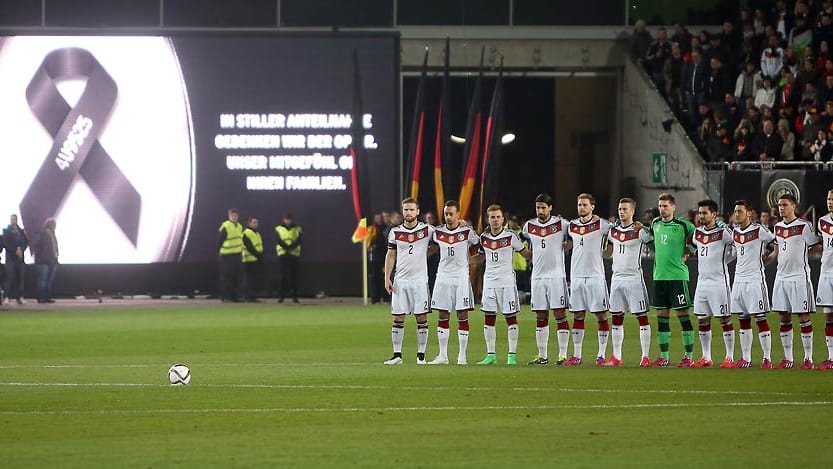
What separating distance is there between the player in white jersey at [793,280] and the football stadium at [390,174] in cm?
5

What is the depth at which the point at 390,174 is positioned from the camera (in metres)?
35.7

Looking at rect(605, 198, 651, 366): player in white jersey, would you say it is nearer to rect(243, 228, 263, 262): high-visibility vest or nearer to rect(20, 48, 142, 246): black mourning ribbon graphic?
rect(243, 228, 263, 262): high-visibility vest

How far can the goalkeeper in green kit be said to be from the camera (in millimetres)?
19297

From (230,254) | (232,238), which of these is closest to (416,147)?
(232,238)

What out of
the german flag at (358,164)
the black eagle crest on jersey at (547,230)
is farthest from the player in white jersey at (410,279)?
the german flag at (358,164)

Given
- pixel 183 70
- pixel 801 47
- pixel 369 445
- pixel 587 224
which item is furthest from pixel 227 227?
pixel 369 445

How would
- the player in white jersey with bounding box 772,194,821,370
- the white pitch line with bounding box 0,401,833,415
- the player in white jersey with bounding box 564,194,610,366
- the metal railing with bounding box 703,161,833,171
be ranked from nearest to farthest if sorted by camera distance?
1. the white pitch line with bounding box 0,401,833,415
2. the player in white jersey with bounding box 772,194,821,370
3. the player in white jersey with bounding box 564,194,610,366
4. the metal railing with bounding box 703,161,833,171

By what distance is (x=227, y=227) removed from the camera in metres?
34.6

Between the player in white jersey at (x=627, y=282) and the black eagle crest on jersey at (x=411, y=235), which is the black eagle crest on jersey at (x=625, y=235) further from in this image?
the black eagle crest on jersey at (x=411, y=235)

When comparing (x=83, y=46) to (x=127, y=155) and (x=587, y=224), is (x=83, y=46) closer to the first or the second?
(x=127, y=155)

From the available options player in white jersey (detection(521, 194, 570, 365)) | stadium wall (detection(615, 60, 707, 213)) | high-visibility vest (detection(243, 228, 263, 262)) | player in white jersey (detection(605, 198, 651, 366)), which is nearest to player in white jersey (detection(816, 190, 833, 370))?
player in white jersey (detection(605, 198, 651, 366))

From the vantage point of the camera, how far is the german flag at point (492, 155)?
3375 cm

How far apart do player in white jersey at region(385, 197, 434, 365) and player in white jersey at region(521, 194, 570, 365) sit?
1.43 metres

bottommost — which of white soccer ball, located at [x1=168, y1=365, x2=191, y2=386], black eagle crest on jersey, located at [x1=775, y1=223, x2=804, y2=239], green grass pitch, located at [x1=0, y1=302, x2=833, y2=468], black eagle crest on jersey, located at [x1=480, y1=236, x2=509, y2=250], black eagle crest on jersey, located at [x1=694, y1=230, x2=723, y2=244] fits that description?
green grass pitch, located at [x1=0, y1=302, x2=833, y2=468]
